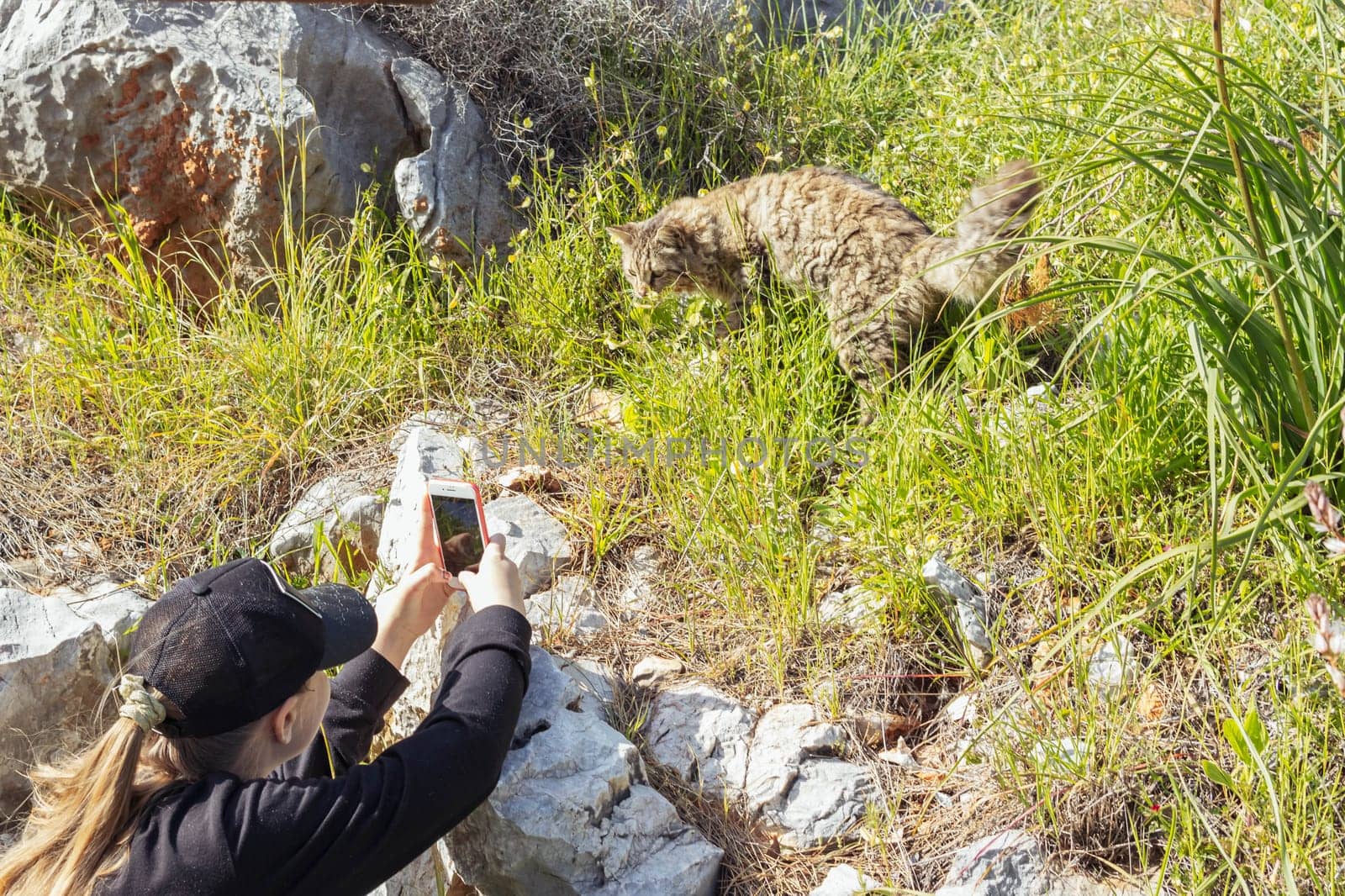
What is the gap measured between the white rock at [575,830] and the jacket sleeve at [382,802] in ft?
1.15

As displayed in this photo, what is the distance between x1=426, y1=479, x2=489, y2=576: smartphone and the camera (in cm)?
288

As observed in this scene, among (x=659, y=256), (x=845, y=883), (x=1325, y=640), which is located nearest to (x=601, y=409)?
(x=659, y=256)

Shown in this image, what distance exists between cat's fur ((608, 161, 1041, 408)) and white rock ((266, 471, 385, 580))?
4.38ft

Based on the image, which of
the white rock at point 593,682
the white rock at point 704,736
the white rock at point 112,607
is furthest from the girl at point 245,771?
the white rock at point 112,607

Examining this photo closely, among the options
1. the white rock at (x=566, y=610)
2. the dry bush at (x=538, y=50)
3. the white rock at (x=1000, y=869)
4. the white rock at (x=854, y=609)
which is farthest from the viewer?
the dry bush at (x=538, y=50)

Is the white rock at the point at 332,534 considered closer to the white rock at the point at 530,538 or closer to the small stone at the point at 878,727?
the white rock at the point at 530,538

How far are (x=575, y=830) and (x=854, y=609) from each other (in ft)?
3.33

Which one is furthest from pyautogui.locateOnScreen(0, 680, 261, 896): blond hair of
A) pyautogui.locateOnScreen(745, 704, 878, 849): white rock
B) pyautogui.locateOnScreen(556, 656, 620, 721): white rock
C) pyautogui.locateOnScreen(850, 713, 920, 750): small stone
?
pyautogui.locateOnScreen(850, 713, 920, 750): small stone

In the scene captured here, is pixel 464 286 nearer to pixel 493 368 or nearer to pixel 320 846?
pixel 493 368

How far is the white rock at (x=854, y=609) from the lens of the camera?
3.14 meters

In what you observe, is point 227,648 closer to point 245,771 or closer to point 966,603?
point 245,771

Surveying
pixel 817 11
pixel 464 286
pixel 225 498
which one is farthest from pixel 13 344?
pixel 817 11

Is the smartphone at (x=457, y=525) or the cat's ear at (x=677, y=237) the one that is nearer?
the smartphone at (x=457, y=525)

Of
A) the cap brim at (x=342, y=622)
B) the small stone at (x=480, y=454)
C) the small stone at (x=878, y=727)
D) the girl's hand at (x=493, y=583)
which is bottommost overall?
the small stone at (x=878, y=727)
